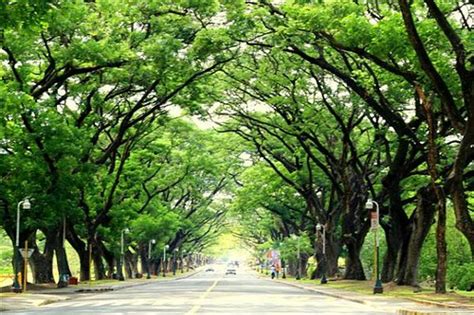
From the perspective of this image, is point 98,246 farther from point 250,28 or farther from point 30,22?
point 30,22

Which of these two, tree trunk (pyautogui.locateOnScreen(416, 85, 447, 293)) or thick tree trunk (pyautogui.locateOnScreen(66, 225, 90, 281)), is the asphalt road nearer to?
tree trunk (pyautogui.locateOnScreen(416, 85, 447, 293))

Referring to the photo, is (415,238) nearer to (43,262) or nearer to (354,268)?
(354,268)

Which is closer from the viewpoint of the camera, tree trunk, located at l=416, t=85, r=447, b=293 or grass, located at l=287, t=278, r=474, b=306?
grass, located at l=287, t=278, r=474, b=306

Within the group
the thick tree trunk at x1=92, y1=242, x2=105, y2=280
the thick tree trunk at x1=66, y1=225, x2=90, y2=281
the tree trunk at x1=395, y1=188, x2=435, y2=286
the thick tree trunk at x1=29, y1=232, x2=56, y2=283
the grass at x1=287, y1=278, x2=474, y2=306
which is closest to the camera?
the grass at x1=287, y1=278, x2=474, y2=306

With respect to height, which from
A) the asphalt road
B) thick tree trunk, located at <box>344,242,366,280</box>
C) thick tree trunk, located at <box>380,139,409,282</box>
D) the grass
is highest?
thick tree trunk, located at <box>380,139,409,282</box>

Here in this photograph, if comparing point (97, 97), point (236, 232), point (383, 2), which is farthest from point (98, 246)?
point (236, 232)

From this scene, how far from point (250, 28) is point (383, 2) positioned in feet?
18.8

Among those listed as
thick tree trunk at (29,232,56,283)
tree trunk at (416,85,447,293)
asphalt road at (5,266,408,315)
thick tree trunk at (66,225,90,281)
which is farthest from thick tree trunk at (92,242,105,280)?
tree trunk at (416,85,447,293)

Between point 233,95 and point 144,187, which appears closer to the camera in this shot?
point 233,95

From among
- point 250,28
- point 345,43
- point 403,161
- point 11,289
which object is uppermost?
point 250,28

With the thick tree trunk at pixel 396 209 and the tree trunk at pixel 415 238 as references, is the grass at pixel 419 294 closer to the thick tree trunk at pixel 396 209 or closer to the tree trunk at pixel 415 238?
the tree trunk at pixel 415 238

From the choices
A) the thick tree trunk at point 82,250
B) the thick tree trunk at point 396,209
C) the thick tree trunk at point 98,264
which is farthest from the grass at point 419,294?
the thick tree trunk at point 98,264

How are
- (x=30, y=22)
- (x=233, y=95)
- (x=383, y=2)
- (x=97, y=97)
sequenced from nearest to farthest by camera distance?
1. (x=30, y=22)
2. (x=383, y=2)
3. (x=97, y=97)
4. (x=233, y=95)

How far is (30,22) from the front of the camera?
16.0 m
